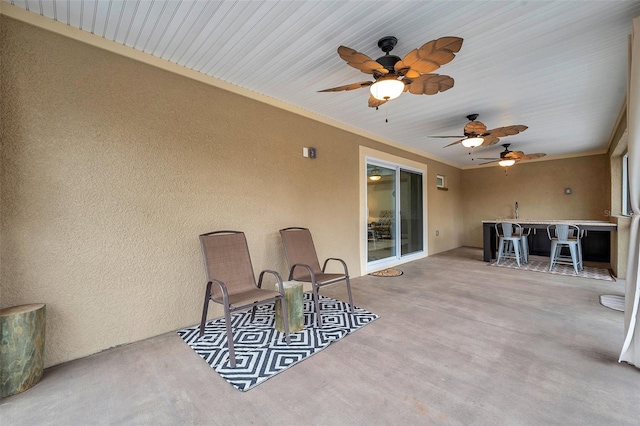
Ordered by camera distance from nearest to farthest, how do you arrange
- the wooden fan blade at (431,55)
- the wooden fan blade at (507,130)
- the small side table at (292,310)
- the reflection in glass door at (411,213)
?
the wooden fan blade at (431,55) < the small side table at (292,310) < the wooden fan blade at (507,130) < the reflection in glass door at (411,213)

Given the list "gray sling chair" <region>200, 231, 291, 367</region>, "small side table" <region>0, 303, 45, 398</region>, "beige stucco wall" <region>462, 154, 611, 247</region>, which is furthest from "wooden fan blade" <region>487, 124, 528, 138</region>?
"small side table" <region>0, 303, 45, 398</region>

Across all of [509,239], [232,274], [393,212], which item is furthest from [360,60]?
[509,239]

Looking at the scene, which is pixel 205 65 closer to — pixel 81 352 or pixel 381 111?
pixel 381 111

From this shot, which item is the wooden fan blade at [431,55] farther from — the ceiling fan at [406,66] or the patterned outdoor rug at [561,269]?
the patterned outdoor rug at [561,269]

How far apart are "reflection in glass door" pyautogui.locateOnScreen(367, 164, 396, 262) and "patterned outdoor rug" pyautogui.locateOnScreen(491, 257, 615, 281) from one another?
2.36 metres

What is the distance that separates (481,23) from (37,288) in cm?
404

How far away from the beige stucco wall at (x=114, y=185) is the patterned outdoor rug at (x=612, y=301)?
4.09 m

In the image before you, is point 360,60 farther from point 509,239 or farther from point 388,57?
point 509,239

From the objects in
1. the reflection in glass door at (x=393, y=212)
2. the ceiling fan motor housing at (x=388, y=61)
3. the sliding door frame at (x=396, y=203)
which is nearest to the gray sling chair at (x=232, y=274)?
the ceiling fan motor housing at (x=388, y=61)

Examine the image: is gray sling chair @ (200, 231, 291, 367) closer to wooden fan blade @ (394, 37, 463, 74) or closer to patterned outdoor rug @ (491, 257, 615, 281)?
wooden fan blade @ (394, 37, 463, 74)

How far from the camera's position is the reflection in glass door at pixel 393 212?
5285 mm

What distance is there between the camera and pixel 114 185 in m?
2.41

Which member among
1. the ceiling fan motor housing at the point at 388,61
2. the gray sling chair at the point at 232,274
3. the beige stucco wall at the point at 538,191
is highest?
the ceiling fan motor housing at the point at 388,61

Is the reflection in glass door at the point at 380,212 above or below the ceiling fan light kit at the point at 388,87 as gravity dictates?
below
